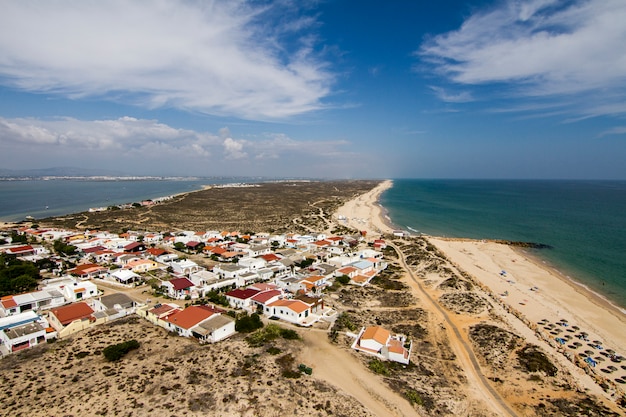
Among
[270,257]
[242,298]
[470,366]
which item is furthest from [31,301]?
[470,366]

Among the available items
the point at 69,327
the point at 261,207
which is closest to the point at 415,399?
the point at 69,327

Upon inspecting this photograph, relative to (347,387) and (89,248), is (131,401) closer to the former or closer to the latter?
(347,387)

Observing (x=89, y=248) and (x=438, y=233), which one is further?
(x=438, y=233)

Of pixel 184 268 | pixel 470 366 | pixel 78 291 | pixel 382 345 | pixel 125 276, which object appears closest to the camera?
pixel 470 366

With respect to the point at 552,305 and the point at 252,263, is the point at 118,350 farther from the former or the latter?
the point at 552,305

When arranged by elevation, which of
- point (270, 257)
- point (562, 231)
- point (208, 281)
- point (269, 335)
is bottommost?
point (269, 335)

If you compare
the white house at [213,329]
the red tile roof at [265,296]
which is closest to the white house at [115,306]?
the white house at [213,329]

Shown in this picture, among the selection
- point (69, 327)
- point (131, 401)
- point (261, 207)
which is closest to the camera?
point (131, 401)
